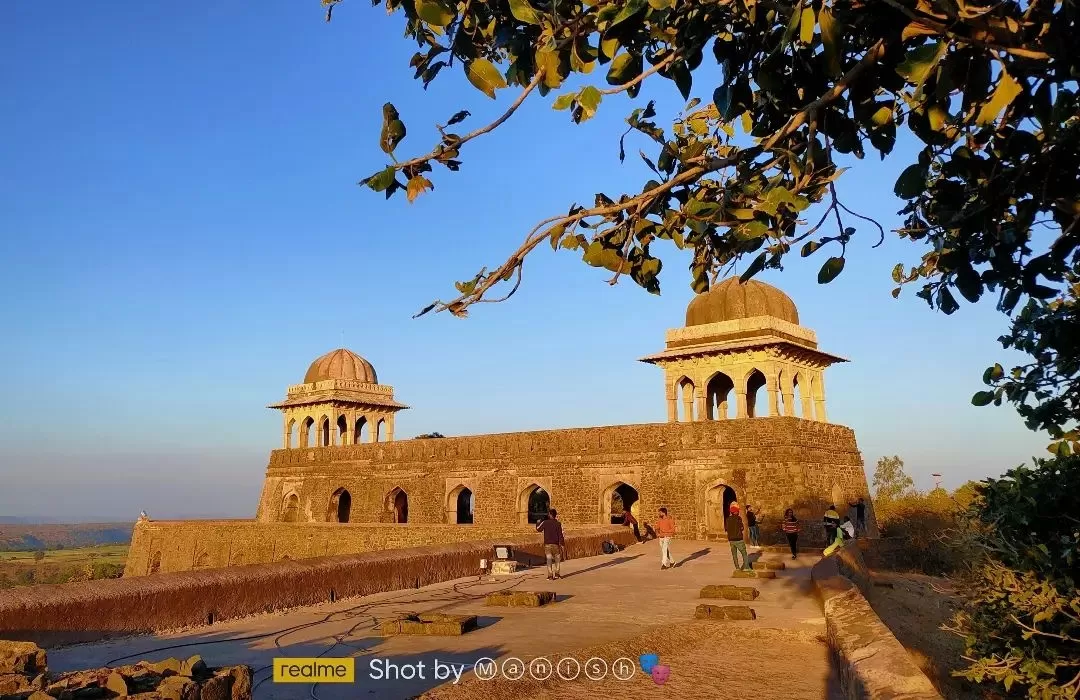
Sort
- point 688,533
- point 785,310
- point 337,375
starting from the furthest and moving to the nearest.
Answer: point 337,375
point 785,310
point 688,533

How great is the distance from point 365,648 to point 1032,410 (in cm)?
587

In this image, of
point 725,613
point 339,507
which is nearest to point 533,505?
point 339,507

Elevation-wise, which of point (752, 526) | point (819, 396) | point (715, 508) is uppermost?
point (819, 396)

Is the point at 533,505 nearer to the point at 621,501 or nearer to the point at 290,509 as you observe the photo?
the point at 621,501

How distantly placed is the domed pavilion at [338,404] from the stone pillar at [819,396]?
19.4 metres

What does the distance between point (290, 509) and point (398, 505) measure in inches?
222

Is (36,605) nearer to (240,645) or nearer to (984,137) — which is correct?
(240,645)

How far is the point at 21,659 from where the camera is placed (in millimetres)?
4312

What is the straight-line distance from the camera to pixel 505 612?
853 cm

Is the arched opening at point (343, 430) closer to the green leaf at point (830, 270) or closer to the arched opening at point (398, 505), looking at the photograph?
the arched opening at point (398, 505)

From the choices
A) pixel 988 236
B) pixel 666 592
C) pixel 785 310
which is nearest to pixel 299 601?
pixel 666 592

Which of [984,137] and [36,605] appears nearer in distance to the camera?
[984,137]

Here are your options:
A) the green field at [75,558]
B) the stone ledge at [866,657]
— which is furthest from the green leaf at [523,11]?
the green field at [75,558]

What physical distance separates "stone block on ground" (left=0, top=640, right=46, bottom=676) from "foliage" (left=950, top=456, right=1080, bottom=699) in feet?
20.9
